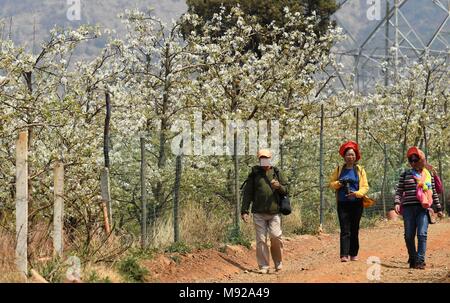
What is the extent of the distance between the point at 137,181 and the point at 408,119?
35.5 feet

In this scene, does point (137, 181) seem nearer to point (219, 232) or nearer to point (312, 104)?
point (219, 232)

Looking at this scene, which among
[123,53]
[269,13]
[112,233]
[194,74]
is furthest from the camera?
[269,13]

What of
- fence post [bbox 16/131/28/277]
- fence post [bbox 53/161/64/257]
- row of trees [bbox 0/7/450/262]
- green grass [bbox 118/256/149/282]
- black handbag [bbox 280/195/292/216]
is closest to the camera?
fence post [bbox 16/131/28/277]

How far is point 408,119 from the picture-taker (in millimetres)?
25922

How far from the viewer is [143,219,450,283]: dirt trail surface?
12.3 m

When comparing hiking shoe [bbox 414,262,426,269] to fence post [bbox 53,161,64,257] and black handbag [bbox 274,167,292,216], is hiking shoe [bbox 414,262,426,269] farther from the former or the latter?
fence post [bbox 53,161,64,257]

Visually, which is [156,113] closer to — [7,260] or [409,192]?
[409,192]

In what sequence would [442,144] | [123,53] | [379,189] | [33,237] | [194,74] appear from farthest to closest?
1. [442,144]
2. [379,189]
3. [194,74]
4. [123,53]
5. [33,237]

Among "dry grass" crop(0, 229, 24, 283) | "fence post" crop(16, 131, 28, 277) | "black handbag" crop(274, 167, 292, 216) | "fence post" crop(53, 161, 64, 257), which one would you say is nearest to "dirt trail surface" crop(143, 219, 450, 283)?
"black handbag" crop(274, 167, 292, 216)

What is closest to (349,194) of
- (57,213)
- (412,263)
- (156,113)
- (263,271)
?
(412,263)

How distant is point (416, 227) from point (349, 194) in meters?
1.06

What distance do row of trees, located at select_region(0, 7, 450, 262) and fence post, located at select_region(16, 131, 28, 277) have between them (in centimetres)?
174

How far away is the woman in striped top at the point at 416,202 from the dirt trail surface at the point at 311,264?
Answer: 281mm
